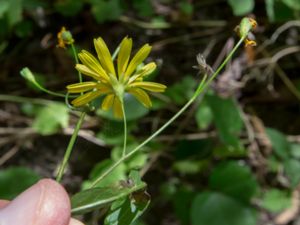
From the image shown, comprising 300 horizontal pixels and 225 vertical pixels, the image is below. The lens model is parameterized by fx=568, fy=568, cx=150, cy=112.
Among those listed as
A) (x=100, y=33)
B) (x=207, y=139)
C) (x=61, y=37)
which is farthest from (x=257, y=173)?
(x=61, y=37)

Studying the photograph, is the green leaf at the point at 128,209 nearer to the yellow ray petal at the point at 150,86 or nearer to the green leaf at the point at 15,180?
the yellow ray petal at the point at 150,86

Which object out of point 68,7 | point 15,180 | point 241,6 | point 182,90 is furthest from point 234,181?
point 68,7

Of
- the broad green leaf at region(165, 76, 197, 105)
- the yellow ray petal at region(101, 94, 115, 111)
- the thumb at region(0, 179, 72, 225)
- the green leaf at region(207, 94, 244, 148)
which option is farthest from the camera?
the broad green leaf at region(165, 76, 197, 105)

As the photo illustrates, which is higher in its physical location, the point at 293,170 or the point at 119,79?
the point at 119,79

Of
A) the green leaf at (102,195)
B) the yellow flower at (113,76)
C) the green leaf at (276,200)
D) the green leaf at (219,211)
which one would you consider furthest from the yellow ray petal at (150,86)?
the green leaf at (276,200)

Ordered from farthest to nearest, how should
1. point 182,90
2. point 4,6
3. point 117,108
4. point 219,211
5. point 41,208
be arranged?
point 182,90 < point 219,211 < point 4,6 < point 117,108 < point 41,208

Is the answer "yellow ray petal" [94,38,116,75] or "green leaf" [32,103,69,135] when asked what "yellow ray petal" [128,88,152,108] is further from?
"green leaf" [32,103,69,135]

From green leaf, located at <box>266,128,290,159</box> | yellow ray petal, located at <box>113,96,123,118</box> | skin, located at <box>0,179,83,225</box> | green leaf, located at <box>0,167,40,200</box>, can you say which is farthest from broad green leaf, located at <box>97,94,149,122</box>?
skin, located at <box>0,179,83,225</box>

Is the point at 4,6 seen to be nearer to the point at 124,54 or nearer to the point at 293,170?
the point at 124,54
